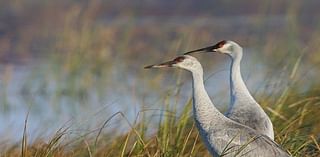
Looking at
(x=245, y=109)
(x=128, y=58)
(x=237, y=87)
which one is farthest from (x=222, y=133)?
(x=128, y=58)

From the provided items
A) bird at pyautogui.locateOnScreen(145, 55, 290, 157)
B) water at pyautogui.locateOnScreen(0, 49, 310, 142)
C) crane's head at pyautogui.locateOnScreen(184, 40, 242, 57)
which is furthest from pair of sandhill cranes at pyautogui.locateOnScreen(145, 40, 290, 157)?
water at pyautogui.locateOnScreen(0, 49, 310, 142)

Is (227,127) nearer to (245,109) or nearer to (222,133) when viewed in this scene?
(222,133)

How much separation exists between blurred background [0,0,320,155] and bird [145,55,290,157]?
3.21 ft

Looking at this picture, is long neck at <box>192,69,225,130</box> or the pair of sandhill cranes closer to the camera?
the pair of sandhill cranes

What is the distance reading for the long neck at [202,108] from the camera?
5164 mm

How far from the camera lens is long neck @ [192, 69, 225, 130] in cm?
516

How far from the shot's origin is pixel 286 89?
6645mm

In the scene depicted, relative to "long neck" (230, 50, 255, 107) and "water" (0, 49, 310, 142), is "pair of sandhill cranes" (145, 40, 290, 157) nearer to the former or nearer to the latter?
"long neck" (230, 50, 255, 107)

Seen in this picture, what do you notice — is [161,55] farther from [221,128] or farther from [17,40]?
[221,128]

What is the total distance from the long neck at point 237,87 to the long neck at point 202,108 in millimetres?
520

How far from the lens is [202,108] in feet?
17.1

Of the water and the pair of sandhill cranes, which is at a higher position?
the pair of sandhill cranes

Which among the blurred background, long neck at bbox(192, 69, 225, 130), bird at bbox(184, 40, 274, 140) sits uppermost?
long neck at bbox(192, 69, 225, 130)

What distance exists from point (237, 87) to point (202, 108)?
26.5 inches
